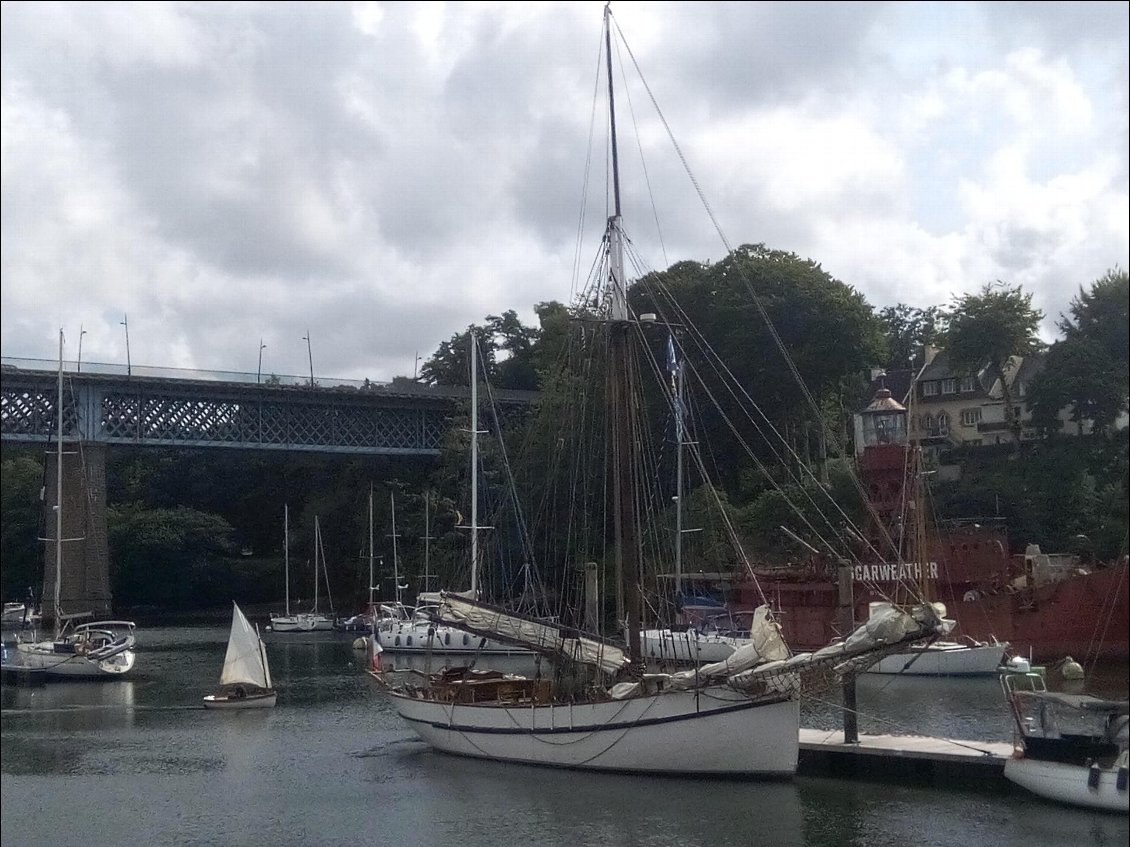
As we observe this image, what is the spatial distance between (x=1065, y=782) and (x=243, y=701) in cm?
2781

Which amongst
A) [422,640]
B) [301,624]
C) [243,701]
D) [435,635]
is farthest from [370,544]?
[243,701]

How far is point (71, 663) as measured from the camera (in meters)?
38.8

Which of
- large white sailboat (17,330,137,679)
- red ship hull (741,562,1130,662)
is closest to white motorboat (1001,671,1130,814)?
red ship hull (741,562,1130,662)

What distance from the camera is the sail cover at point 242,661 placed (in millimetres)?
43156

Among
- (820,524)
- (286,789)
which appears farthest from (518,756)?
(820,524)

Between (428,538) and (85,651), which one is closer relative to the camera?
(85,651)

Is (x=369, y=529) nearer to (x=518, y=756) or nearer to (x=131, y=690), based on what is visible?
(x=131, y=690)

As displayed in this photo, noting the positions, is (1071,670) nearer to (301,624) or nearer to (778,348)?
(778,348)

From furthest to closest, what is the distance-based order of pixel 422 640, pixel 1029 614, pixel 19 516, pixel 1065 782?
pixel 422 640 → pixel 1029 614 → pixel 1065 782 → pixel 19 516

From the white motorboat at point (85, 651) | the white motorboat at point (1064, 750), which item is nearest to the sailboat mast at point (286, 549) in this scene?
the white motorboat at point (85, 651)

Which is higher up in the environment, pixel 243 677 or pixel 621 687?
pixel 621 687

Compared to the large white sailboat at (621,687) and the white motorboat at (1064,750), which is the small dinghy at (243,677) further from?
the white motorboat at (1064,750)

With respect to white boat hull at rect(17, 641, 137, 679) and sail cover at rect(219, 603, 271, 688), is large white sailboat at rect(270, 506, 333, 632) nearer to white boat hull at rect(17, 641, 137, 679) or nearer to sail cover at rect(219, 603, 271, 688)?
white boat hull at rect(17, 641, 137, 679)

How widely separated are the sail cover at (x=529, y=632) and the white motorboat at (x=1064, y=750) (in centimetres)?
1043
